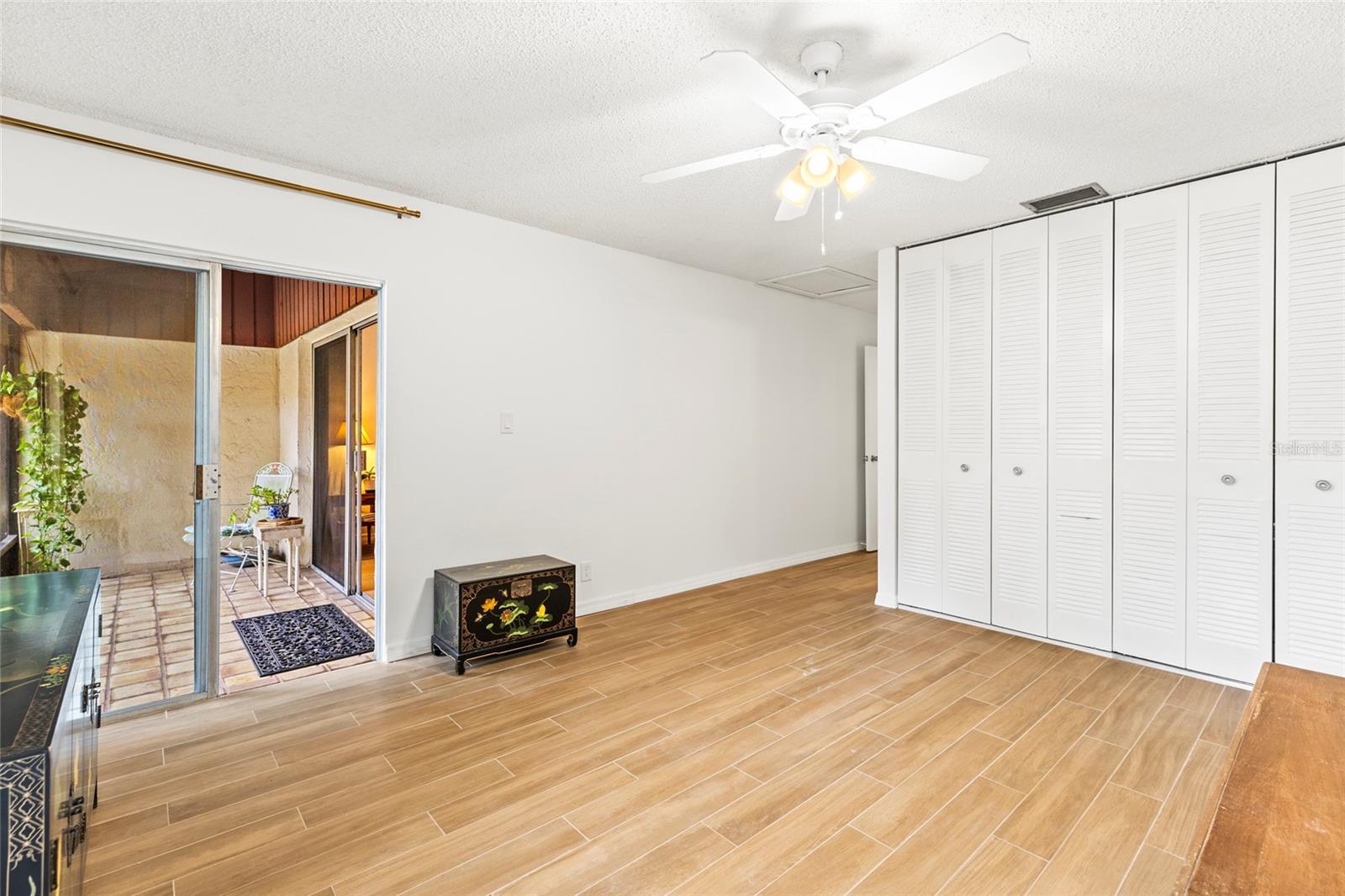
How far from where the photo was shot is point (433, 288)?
349 cm

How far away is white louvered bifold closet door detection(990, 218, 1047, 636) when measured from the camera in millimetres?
3664

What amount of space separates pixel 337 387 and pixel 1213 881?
551 centimetres

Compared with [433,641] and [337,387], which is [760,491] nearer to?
[433,641]

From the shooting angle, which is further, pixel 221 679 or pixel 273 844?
pixel 221 679

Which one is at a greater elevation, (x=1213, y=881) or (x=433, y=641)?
(x=1213, y=881)

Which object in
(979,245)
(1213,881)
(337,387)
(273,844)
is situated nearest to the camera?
(1213,881)

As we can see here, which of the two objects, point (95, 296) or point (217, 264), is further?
point (217, 264)

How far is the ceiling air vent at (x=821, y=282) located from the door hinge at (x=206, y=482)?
12.8 feet

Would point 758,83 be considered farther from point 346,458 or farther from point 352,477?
point 346,458

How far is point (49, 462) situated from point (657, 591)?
10.8ft

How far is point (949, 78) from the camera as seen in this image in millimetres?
1735

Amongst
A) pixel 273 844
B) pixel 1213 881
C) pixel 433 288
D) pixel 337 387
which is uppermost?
pixel 433 288

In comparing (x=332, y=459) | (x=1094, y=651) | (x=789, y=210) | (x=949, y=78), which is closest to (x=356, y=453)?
(x=332, y=459)

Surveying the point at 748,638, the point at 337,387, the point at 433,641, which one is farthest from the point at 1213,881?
the point at 337,387
